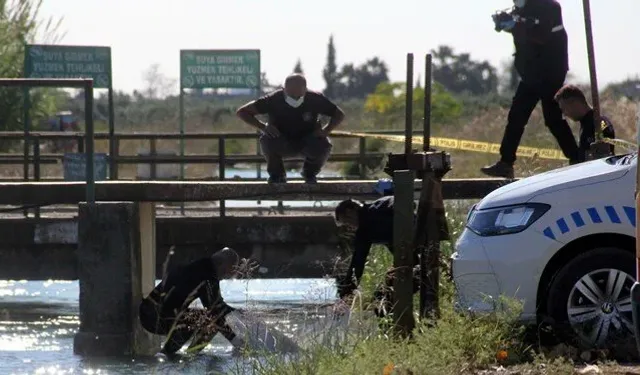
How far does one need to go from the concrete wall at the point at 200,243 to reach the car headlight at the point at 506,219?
18.6 ft

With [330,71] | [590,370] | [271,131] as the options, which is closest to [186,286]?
[271,131]

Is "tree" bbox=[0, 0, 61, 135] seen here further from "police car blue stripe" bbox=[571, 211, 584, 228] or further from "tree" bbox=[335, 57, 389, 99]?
"tree" bbox=[335, 57, 389, 99]

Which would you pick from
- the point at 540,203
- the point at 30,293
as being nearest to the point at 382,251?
the point at 540,203

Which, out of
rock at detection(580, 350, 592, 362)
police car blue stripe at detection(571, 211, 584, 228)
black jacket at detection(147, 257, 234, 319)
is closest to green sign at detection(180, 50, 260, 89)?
black jacket at detection(147, 257, 234, 319)

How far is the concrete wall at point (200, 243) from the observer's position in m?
15.0

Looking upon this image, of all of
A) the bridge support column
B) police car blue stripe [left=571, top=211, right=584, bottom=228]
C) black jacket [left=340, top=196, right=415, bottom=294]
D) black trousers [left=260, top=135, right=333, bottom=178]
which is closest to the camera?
police car blue stripe [left=571, top=211, right=584, bottom=228]

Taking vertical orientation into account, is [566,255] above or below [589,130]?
below

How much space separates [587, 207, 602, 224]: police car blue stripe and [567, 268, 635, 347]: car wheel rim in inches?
11.2

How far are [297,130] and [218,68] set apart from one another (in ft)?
35.2

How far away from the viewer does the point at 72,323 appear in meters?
15.3

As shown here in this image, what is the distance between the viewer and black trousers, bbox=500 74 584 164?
12709mm

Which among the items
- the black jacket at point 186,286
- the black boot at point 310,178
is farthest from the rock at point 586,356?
the black boot at point 310,178

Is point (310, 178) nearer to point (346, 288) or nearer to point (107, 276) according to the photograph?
point (107, 276)

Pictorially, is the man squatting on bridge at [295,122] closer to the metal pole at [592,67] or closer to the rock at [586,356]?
the metal pole at [592,67]
